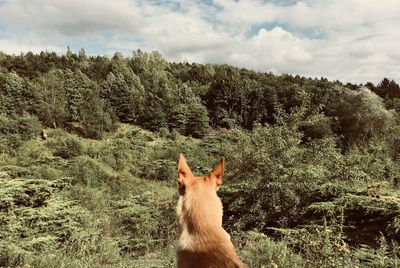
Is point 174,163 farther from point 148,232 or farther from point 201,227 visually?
point 201,227

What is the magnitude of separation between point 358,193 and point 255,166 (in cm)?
475

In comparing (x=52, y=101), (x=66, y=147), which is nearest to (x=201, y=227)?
(x=66, y=147)

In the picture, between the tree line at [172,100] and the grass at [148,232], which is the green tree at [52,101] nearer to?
the tree line at [172,100]

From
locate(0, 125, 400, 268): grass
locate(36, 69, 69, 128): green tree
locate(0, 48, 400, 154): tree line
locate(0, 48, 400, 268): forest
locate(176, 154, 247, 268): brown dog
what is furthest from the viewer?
locate(36, 69, 69, 128): green tree

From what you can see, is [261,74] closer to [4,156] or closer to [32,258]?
[4,156]

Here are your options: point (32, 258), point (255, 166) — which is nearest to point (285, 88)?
point (255, 166)

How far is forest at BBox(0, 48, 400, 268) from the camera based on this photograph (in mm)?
7438

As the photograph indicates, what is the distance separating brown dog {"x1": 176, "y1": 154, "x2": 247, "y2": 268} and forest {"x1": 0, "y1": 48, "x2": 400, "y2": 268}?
5.91 ft

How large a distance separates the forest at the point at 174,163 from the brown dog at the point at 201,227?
1.80 metres

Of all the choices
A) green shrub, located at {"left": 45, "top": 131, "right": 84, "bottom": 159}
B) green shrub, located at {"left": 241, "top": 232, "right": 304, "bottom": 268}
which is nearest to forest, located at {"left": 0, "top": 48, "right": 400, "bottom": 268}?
green shrub, located at {"left": 241, "top": 232, "right": 304, "bottom": 268}

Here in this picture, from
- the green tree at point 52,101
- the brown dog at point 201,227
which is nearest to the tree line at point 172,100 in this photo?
the green tree at point 52,101

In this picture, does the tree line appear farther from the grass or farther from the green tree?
the grass

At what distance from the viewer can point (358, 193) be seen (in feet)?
29.3

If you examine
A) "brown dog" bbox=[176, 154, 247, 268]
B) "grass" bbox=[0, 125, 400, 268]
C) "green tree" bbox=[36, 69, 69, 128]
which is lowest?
"grass" bbox=[0, 125, 400, 268]
